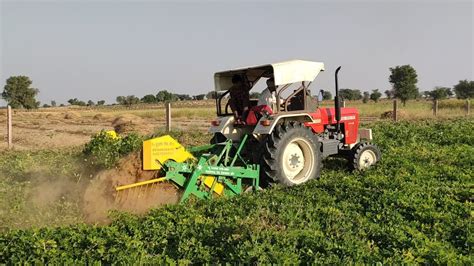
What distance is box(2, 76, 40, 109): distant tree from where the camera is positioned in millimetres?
54906

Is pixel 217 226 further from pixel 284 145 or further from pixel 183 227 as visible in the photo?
pixel 284 145

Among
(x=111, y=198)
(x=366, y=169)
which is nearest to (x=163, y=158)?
(x=111, y=198)

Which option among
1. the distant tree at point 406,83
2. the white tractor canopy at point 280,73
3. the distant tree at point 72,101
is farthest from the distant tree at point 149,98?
the white tractor canopy at point 280,73

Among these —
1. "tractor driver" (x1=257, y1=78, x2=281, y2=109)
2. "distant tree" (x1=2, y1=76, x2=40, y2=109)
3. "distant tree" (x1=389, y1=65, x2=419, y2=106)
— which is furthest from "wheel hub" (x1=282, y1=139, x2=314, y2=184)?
"distant tree" (x1=2, y1=76, x2=40, y2=109)

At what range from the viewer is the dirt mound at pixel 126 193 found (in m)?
5.91

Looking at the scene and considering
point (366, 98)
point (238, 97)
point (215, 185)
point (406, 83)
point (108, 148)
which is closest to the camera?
point (215, 185)

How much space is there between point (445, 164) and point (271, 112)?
406 centimetres

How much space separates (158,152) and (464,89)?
62711 millimetres

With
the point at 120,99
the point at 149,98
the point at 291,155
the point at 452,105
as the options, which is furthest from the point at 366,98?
the point at 291,155

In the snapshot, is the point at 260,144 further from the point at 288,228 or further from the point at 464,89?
the point at 464,89

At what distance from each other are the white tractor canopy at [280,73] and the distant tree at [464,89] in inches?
2268

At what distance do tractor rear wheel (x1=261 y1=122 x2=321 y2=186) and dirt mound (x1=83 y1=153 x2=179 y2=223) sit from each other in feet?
5.50

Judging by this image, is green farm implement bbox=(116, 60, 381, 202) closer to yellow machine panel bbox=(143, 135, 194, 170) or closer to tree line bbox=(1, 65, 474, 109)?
yellow machine panel bbox=(143, 135, 194, 170)

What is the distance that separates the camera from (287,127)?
7379 millimetres
